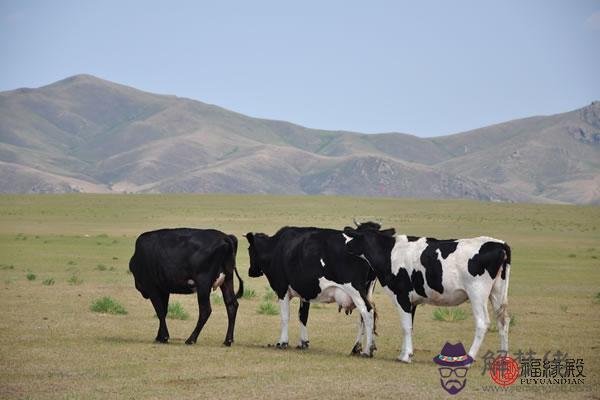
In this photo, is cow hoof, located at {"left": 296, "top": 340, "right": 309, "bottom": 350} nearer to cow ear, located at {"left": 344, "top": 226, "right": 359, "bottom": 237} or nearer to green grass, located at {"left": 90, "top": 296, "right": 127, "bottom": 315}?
cow ear, located at {"left": 344, "top": 226, "right": 359, "bottom": 237}

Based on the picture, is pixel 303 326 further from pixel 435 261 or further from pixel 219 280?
pixel 435 261

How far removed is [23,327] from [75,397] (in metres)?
7.00

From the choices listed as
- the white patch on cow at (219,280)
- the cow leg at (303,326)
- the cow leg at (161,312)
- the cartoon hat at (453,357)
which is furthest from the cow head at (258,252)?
the cartoon hat at (453,357)

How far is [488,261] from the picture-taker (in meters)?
14.9

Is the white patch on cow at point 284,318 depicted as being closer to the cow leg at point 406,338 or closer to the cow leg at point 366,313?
the cow leg at point 366,313

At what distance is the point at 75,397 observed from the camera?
12250mm

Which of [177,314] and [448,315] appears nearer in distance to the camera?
[177,314]

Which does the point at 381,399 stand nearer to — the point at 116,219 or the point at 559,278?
the point at 559,278

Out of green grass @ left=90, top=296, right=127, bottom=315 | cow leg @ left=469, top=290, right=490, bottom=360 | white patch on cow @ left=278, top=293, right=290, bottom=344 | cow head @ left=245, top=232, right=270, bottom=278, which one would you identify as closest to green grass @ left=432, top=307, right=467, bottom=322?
cow head @ left=245, top=232, right=270, bottom=278

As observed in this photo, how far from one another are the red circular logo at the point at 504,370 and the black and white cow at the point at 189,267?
194 inches

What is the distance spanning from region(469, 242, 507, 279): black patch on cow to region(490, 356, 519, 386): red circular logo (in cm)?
136

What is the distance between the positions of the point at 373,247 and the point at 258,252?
2880 mm

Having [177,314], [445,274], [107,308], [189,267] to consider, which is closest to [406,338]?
[445,274]

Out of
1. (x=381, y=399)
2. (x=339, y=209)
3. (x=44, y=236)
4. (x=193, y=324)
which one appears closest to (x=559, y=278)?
(x=193, y=324)
